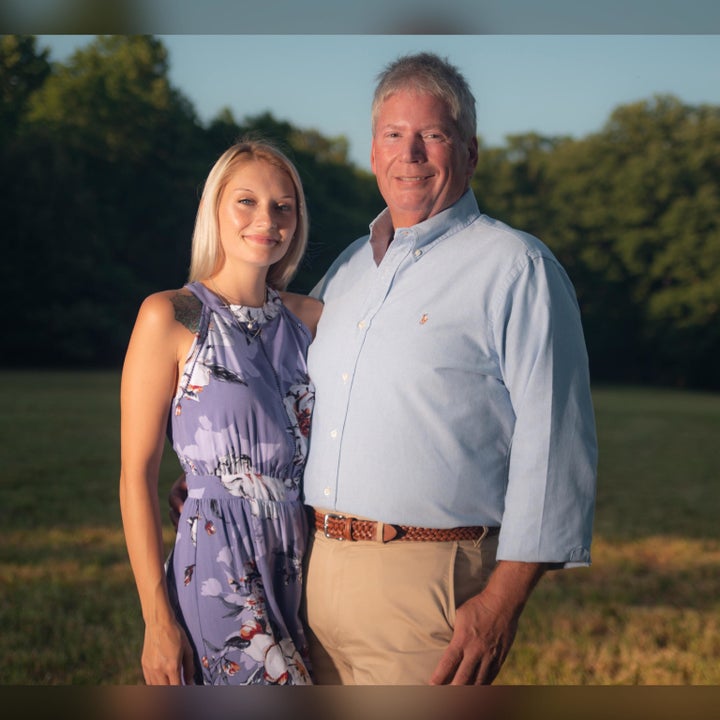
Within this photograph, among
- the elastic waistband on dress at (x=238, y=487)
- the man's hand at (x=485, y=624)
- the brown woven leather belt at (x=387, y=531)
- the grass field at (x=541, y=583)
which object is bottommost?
the grass field at (x=541, y=583)

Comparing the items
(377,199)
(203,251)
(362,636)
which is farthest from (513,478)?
(377,199)

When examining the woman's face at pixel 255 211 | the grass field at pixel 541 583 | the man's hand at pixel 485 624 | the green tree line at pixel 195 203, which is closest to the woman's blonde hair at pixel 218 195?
the woman's face at pixel 255 211

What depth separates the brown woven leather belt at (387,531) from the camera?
2.17 metres

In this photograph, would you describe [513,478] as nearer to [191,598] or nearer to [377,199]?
[191,598]

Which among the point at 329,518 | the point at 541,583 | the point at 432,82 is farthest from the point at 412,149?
the point at 541,583

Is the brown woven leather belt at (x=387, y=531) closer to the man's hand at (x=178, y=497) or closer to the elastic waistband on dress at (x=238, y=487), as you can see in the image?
the elastic waistband on dress at (x=238, y=487)

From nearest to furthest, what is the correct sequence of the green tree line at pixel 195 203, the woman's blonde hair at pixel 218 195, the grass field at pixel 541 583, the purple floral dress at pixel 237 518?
the purple floral dress at pixel 237 518
the woman's blonde hair at pixel 218 195
the grass field at pixel 541 583
the green tree line at pixel 195 203

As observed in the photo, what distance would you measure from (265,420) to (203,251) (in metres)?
0.42

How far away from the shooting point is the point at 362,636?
7.23 ft

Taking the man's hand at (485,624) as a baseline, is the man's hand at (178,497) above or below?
above

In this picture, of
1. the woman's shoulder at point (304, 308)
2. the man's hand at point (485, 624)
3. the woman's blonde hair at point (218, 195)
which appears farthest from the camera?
the woman's shoulder at point (304, 308)

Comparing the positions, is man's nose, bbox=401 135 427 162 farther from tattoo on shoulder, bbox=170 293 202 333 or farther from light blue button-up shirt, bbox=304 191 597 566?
tattoo on shoulder, bbox=170 293 202 333

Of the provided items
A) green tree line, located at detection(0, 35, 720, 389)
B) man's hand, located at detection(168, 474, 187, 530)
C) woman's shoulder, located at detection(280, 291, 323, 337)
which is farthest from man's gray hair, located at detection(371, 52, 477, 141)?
green tree line, located at detection(0, 35, 720, 389)

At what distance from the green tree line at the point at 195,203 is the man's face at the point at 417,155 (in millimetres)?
18885
